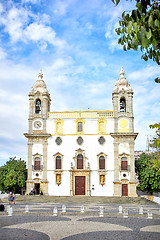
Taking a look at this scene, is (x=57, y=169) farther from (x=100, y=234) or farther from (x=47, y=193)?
(x=100, y=234)

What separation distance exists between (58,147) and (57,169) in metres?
3.54

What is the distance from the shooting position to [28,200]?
3697 cm

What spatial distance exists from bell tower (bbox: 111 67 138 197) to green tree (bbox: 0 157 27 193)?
1509 centimetres

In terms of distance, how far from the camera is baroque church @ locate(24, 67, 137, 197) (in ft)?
143

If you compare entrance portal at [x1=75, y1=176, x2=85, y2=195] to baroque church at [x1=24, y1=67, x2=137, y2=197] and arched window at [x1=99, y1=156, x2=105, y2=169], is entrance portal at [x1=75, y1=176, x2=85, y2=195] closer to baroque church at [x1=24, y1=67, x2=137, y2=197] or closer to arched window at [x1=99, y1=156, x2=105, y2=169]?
baroque church at [x1=24, y1=67, x2=137, y2=197]

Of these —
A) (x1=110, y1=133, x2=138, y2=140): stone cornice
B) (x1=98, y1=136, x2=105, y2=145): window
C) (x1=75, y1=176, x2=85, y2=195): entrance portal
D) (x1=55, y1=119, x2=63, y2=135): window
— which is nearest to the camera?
(x1=75, y1=176, x2=85, y2=195): entrance portal

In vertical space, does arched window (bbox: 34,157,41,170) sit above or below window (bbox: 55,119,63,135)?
below

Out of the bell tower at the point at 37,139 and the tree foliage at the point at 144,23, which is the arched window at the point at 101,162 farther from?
the tree foliage at the point at 144,23

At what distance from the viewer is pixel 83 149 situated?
148 ft

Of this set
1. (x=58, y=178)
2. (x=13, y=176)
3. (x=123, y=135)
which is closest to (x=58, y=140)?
(x=58, y=178)

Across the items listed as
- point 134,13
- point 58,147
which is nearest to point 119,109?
point 58,147

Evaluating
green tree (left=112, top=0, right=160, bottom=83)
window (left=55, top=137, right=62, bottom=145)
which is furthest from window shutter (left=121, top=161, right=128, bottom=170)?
green tree (left=112, top=0, right=160, bottom=83)

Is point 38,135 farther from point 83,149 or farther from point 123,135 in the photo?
point 123,135

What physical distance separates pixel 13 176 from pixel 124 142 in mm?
18397
